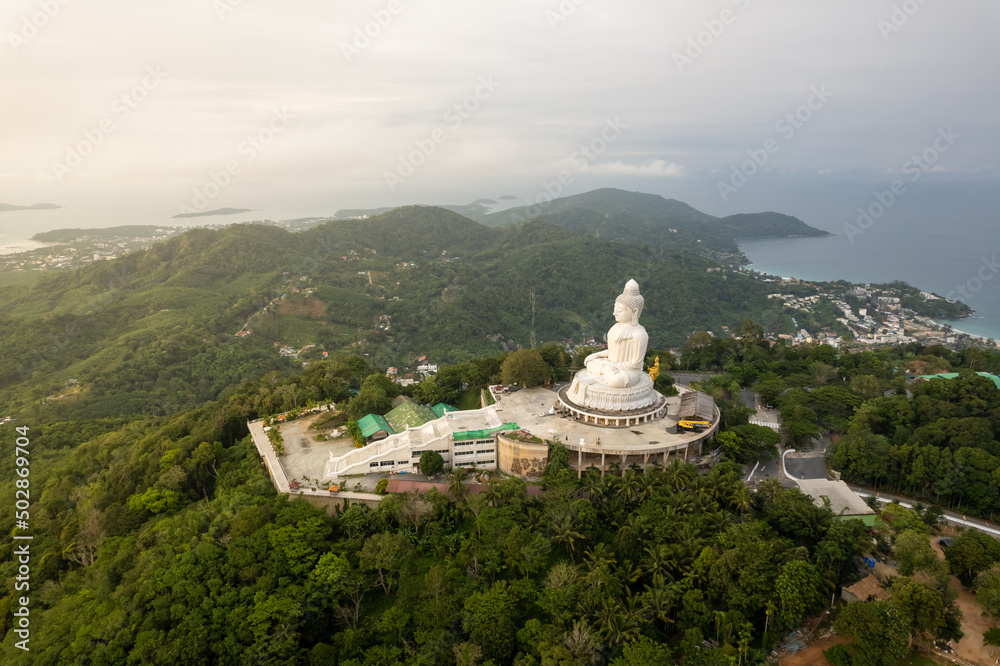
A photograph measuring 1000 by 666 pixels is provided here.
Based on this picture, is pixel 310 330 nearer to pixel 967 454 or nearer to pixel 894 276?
pixel 967 454

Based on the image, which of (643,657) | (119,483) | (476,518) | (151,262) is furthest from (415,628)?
(151,262)

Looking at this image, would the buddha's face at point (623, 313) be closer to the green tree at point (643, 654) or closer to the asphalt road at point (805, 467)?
the asphalt road at point (805, 467)

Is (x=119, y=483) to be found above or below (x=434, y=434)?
below

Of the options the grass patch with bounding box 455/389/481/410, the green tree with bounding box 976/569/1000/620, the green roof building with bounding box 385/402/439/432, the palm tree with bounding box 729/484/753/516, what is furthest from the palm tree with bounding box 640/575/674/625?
the grass patch with bounding box 455/389/481/410

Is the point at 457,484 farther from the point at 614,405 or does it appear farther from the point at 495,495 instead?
the point at 614,405

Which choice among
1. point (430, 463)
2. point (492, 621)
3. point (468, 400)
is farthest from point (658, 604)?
point (468, 400)
